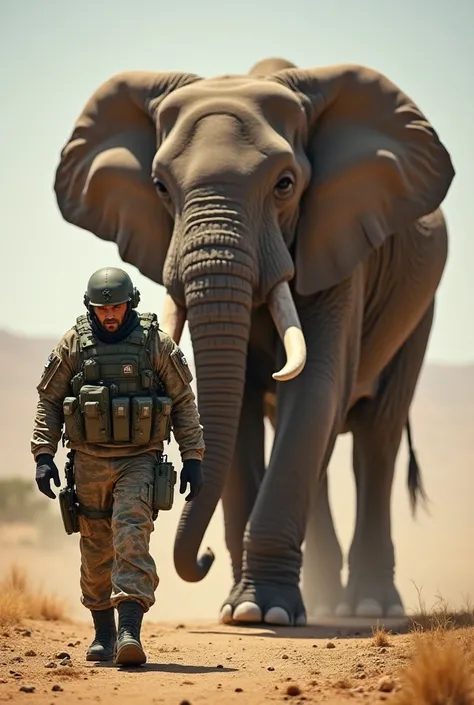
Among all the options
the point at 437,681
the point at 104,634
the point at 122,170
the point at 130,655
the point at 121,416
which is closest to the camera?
the point at 437,681

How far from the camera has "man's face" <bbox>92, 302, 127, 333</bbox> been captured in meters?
11.0

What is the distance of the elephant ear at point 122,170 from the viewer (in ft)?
54.1

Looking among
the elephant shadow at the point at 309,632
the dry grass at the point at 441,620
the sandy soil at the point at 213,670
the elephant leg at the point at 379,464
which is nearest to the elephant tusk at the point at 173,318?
the elephant shadow at the point at 309,632

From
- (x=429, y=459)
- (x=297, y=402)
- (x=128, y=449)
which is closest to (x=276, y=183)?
(x=297, y=402)

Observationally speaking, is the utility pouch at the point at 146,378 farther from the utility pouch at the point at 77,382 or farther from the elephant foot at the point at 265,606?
the elephant foot at the point at 265,606

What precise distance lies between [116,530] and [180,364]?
105cm

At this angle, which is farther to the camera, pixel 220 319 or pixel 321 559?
pixel 321 559

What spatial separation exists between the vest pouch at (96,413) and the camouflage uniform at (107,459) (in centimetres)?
10

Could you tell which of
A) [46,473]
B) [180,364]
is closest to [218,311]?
[180,364]

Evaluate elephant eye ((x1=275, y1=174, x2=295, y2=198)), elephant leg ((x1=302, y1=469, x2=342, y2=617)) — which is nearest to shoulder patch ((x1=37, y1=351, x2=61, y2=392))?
elephant eye ((x1=275, y1=174, x2=295, y2=198))

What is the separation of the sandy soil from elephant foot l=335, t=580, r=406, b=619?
4.39 metres

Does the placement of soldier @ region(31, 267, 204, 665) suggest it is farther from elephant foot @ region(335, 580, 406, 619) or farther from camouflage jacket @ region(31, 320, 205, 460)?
elephant foot @ region(335, 580, 406, 619)

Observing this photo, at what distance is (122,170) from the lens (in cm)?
1681

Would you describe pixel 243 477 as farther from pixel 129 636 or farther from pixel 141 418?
pixel 129 636
